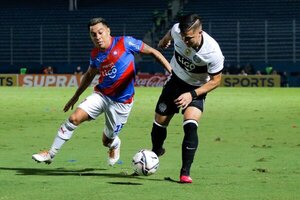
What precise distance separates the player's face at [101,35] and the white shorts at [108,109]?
2.27 ft

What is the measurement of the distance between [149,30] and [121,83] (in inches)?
1646

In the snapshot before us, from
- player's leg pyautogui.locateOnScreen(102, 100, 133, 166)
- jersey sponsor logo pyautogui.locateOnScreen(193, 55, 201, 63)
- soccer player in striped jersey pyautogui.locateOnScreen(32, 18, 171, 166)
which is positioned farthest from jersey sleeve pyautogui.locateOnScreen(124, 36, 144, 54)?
jersey sponsor logo pyautogui.locateOnScreen(193, 55, 201, 63)

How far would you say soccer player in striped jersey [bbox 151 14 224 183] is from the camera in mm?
9617

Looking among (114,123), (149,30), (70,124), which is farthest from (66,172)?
(149,30)

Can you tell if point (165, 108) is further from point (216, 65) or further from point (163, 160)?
point (163, 160)

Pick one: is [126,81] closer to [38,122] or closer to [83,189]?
[83,189]

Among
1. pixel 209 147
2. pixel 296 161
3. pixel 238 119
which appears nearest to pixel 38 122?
pixel 238 119

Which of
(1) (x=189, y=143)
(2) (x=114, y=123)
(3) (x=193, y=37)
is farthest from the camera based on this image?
(2) (x=114, y=123)

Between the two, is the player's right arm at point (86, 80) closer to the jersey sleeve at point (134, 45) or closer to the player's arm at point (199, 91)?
the jersey sleeve at point (134, 45)

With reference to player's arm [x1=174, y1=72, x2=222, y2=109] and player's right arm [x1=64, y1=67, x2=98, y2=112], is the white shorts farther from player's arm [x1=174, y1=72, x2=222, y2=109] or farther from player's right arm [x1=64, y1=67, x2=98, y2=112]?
player's arm [x1=174, y1=72, x2=222, y2=109]

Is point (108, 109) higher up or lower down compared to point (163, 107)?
lower down

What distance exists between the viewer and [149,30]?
52.5 metres

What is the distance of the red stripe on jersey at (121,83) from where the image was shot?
10.9 meters

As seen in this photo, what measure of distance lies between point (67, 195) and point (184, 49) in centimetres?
259
